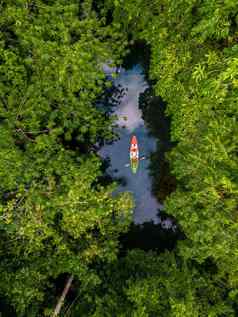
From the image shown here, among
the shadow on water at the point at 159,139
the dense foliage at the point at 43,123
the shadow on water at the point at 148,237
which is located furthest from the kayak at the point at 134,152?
the dense foliage at the point at 43,123

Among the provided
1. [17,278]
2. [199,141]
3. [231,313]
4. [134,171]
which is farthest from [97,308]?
[134,171]

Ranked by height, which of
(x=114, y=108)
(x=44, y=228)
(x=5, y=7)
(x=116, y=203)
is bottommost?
(x=44, y=228)

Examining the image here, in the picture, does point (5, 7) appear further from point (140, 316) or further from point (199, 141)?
point (140, 316)

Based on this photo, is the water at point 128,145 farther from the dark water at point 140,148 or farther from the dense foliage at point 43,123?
the dense foliage at point 43,123

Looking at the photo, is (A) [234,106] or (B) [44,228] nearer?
(A) [234,106]

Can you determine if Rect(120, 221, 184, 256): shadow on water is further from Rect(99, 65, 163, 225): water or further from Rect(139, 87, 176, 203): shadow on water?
Rect(139, 87, 176, 203): shadow on water

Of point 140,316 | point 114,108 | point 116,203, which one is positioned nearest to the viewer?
point 140,316
